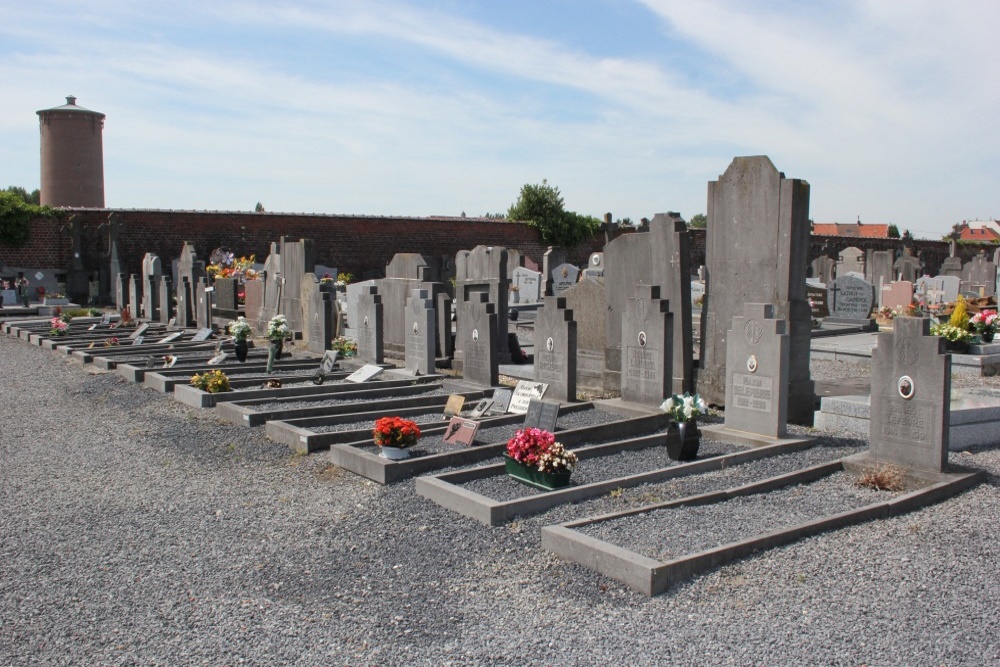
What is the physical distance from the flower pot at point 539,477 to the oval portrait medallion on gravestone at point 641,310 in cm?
310

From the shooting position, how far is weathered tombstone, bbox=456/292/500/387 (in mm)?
11133

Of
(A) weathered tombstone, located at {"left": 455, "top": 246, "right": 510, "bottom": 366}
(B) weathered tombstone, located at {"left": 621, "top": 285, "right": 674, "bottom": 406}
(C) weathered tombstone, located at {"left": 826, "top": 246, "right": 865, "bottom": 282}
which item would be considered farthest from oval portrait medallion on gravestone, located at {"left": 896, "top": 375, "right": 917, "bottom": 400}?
(C) weathered tombstone, located at {"left": 826, "top": 246, "right": 865, "bottom": 282}

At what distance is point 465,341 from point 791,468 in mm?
5348

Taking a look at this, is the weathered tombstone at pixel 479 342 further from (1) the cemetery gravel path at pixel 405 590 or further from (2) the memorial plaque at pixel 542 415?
(1) the cemetery gravel path at pixel 405 590

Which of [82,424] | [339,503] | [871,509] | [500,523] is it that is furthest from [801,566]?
[82,424]

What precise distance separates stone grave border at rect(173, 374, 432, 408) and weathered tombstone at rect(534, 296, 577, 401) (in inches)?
88.6

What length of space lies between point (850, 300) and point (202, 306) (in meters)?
14.6

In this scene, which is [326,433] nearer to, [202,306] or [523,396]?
[523,396]

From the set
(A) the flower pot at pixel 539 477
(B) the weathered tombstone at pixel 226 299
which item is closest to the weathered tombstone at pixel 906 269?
(B) the weathered tombstone at pixel 226 299

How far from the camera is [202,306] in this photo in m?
19.9

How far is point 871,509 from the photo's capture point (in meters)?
5.72

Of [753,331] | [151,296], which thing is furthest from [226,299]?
[753,331]

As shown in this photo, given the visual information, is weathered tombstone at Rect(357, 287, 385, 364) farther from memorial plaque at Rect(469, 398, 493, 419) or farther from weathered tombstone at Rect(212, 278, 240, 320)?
weathered tombstone at Rect(212, 278, 240, 320)

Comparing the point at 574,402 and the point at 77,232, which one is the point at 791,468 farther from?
the point at 77,232
